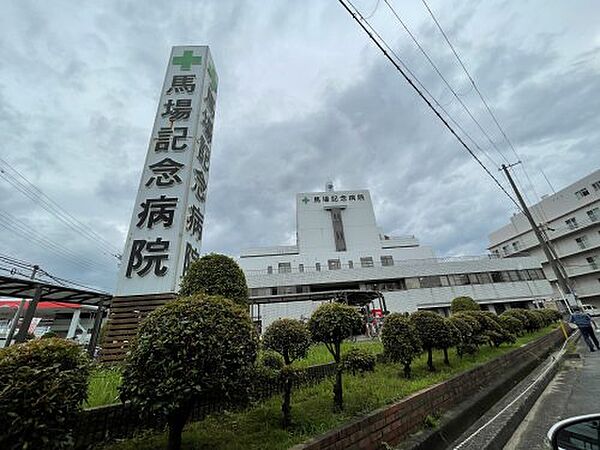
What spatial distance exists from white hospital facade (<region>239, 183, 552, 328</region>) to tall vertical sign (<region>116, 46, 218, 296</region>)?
14.1 metres

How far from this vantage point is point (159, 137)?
834cm

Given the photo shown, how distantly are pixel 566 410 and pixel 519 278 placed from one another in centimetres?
2772

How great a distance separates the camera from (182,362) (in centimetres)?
206

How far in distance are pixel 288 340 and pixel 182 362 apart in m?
1.99

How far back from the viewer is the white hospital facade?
24.7 m

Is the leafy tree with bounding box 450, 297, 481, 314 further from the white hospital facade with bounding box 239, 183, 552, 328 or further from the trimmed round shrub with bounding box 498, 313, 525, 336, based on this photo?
the white hospital facade with bounding box 239, 183, 552, 328

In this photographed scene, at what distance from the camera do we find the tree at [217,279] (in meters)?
4.29

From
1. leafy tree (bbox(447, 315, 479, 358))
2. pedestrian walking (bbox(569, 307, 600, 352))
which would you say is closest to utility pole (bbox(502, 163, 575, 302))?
pedestrian walking (bbox(569, 307, 600, 352))

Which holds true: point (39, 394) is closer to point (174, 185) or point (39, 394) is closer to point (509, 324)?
point (174, 185)

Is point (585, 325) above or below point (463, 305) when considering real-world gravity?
below

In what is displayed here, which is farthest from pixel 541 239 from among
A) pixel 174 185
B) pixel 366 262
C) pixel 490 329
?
pixel 366 262

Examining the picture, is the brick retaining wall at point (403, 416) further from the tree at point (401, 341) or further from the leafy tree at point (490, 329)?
the leafy tree at point (490, 329)

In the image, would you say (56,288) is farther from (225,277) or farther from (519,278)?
(519,278)

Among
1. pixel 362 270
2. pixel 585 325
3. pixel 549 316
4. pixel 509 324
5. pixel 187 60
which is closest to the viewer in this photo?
pixel 187 60
